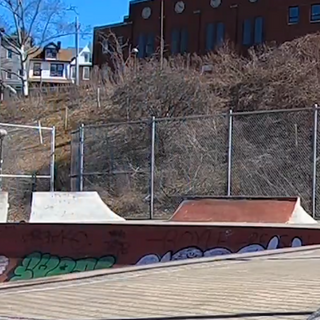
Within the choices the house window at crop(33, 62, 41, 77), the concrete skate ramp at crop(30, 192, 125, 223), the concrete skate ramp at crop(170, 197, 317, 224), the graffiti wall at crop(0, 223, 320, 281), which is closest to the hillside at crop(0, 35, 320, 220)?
the concrete skate ramp at crop(30, 192, 125, 223)

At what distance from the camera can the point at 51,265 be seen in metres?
17.4

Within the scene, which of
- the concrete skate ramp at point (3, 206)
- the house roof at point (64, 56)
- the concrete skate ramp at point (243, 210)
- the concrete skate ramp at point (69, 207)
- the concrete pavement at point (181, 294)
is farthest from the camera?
the house roof at point (64, 56)

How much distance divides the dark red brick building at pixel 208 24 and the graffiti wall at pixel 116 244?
33293 mm

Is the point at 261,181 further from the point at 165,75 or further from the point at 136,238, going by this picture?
the point at 165,75

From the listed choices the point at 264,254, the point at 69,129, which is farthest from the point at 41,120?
the point at 264,254

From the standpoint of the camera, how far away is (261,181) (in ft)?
71.9

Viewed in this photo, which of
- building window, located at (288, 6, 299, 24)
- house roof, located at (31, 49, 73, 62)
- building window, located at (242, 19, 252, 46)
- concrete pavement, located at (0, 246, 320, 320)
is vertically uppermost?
house roof, located at (31, 49, 73, 62)

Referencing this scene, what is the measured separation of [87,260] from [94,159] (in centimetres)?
991

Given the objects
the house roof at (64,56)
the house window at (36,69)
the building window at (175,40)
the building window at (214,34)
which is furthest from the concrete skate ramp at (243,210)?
the house roof at (64,56)

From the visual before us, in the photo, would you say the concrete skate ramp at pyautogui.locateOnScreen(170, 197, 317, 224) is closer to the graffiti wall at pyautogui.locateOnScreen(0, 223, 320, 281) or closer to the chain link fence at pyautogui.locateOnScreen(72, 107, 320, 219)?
the chain link fence at pyautogui.locateOnScreen(72, 107, 320, 219)

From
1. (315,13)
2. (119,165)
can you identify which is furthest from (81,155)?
(315,13)

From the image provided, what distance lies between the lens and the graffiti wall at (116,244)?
50.5 feet

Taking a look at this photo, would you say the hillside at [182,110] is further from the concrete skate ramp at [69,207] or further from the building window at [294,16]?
the building window at [294,16]

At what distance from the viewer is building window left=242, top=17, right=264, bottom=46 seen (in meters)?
53.1
